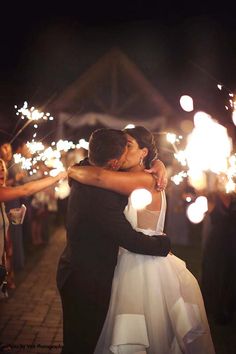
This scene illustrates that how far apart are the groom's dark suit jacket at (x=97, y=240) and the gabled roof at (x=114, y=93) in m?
11.4

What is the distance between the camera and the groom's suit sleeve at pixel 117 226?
347 cm

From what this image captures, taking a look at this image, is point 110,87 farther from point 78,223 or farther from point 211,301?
point 78,223

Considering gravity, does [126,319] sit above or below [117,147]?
below

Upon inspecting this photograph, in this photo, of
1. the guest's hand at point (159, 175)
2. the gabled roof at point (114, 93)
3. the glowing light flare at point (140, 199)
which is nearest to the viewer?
the glowing light flare at point (140, 199)

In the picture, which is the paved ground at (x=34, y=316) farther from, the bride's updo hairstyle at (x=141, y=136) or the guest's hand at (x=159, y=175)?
the bride's updo hairstyle at (x=141, y=136)

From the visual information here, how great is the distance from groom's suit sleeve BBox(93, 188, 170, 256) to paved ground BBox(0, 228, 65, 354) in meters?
2.18

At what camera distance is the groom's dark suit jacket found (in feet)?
11.4

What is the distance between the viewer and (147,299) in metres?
3.67

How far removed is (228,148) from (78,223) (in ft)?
6.81

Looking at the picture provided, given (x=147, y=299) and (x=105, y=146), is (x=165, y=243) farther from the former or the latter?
(x=105, y=146)

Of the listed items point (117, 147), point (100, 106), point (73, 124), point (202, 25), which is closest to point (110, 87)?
point (100, 106)

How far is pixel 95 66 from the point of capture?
15062 mm

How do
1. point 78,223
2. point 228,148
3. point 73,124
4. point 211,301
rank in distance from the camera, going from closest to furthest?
point 78,223 < point 228,148 < point 211,301 < point 73,124

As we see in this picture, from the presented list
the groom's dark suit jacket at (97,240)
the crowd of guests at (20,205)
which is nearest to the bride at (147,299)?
the groom's dark suit jacket at (97,240)
